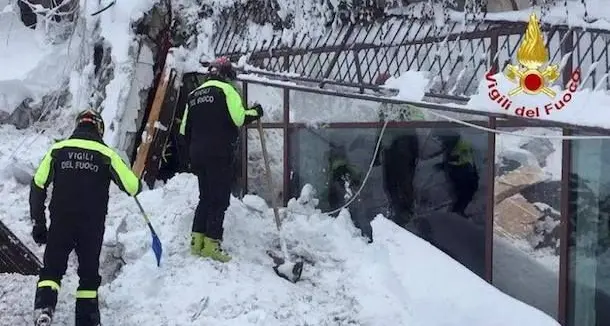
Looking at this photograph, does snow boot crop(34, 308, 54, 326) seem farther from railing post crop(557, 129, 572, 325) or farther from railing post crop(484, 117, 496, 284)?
railing post crop(557, 129, 572, 325)

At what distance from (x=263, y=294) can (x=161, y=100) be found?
12.7ft

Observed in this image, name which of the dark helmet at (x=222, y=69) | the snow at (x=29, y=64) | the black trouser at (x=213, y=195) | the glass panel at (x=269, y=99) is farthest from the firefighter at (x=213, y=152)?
the snow at (x=29, y=64)

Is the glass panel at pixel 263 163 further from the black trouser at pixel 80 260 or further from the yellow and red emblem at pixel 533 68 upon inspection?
the yellow and red emblem at pixel 533 68

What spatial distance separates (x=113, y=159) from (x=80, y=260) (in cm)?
74

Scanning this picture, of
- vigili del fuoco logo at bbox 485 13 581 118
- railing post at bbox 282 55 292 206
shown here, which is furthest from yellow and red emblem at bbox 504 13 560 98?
Answer: railing post at bbox 282 55 292 206

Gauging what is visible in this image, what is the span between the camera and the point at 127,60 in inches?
342

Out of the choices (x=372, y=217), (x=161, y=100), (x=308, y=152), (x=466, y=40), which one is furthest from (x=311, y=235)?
(x=161, y=100)

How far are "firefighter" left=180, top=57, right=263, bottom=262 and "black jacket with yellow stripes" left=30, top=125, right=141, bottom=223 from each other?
1003 mm

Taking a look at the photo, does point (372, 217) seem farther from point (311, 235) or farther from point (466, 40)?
point (466, 40)

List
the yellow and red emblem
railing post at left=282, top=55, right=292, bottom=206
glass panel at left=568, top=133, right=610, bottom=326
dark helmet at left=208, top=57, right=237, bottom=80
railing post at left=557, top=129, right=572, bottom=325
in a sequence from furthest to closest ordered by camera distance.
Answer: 1. railing post at left=282, top=55, right=292, bottom=206
2. dark helmet at left=208, top=57, right=237, bottom=80
3. railing post at left=557, top=129, right=572, bottom=325
4. glass panel at left=568, top=133, right=610, bottom=326
5. the yellow and red emblem

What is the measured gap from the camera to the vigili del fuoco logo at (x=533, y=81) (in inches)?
179

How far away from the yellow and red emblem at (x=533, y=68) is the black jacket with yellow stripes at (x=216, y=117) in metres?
2.24

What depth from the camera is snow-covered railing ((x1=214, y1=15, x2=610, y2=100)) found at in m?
5.13

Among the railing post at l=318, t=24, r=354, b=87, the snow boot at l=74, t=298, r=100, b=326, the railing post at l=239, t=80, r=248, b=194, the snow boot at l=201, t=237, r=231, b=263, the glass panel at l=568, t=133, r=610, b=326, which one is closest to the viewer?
the snow boot at l=74, t=298, r=100, b=326
